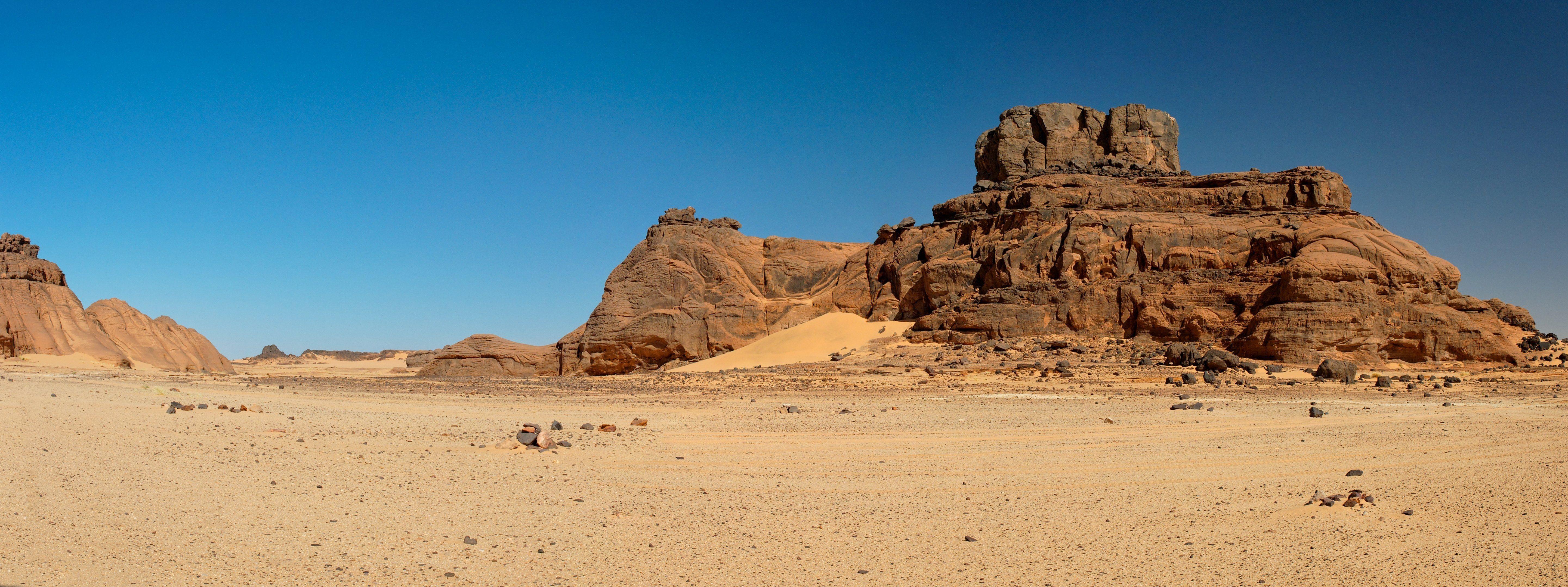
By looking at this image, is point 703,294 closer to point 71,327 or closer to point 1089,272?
point 1089,272

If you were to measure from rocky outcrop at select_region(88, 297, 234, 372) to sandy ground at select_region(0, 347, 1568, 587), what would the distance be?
94.5ft

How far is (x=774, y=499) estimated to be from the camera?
732 centimetres

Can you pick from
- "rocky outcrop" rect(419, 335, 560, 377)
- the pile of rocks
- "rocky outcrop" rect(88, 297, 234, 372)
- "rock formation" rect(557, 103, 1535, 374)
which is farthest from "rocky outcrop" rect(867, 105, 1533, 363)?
"rocky outcrop" rect(88, 297, 234, 372)

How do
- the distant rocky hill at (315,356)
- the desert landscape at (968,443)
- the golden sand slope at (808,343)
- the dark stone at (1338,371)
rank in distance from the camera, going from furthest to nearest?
the distant rocky hill at (315,356), the golden sand slope at (808,343), the dark stone at (1338,371), the desert landscape at (968,443)

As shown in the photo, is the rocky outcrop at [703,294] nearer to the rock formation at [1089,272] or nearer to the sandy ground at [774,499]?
the rock formation at [1089,272]

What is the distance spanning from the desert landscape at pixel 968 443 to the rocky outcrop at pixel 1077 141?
3921 millimetres

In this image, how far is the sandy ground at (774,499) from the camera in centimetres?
529

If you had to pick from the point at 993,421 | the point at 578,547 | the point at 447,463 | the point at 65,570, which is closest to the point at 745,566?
the point at 578,547

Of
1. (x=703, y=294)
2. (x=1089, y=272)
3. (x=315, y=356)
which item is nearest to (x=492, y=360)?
(x=703, y=294)

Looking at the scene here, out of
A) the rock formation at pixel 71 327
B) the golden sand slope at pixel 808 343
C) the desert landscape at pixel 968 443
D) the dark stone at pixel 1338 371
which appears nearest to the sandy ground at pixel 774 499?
the desert landscape at pixel 968 443

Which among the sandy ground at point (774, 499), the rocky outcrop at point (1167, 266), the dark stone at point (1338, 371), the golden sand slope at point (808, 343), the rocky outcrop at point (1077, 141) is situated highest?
the rocky outcrop at point (1077, 141)

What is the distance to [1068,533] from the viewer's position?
20.4ft

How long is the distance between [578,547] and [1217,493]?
16.7ft

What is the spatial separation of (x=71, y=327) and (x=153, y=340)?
118 inches
